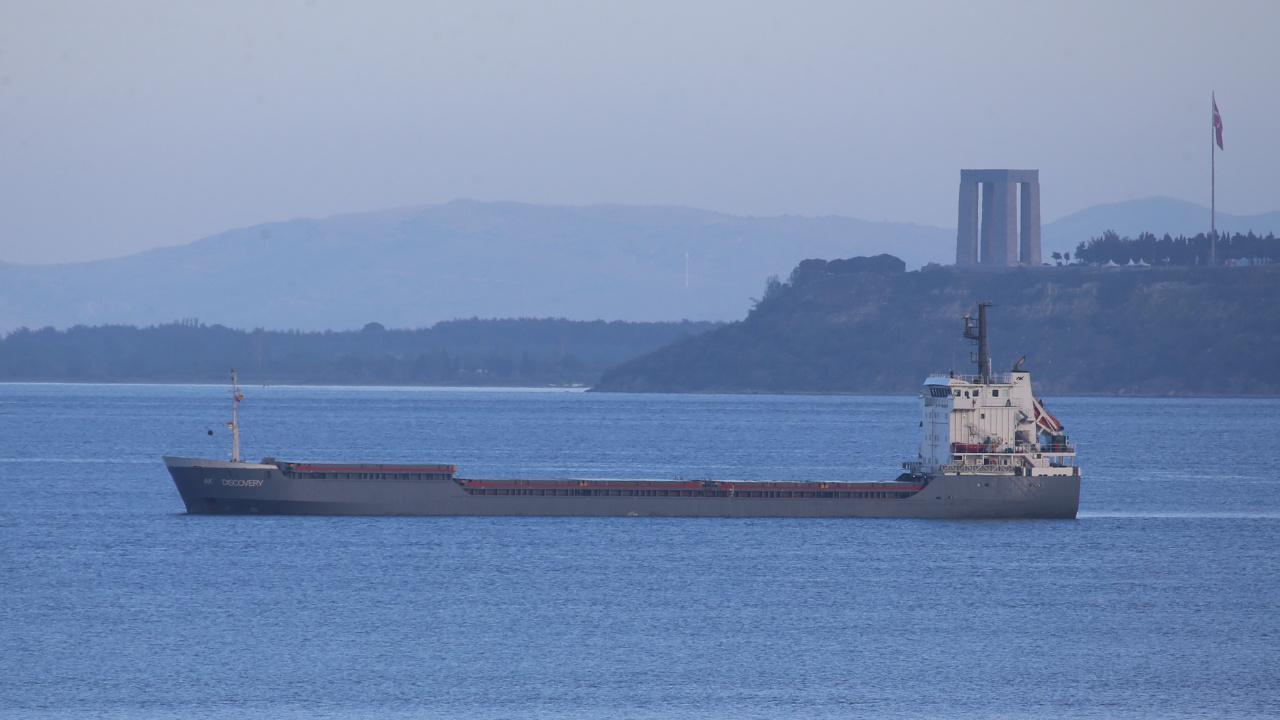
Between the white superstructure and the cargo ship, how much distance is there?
0.05 metres

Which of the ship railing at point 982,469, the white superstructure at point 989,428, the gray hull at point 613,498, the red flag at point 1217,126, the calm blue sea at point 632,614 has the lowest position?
the calm blue sea at point 632,614

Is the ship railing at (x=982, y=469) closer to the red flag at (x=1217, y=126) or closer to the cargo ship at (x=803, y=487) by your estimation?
the cargo ship at (x=803, y=487)

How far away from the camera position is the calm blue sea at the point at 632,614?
32.4 meters

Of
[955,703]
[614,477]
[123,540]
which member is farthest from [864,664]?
[614,477]

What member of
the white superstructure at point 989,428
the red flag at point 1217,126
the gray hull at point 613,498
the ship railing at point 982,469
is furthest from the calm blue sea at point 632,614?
the red flag at point 1217,126

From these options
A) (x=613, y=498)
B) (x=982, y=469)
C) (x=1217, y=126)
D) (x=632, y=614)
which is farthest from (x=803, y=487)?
(x=1217, y=126)

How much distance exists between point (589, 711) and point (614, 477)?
170 ft

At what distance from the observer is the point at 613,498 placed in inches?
2303

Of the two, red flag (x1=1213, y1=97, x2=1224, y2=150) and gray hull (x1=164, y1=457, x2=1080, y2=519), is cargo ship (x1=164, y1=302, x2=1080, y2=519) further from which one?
red flag (x1=1213, y1=97, x2=1224, y2=150)

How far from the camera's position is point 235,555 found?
49.8m

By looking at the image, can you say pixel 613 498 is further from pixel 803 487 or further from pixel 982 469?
pixel 982 469

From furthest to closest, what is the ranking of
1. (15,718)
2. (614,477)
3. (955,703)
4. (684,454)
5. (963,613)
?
(684,454) → (614,477) → (963,613) → (955,703) → (15,718)

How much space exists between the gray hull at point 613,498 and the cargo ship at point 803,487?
5cm

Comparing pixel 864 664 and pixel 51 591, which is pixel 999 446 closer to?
pixel 864 664
